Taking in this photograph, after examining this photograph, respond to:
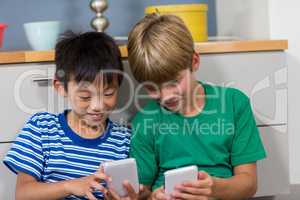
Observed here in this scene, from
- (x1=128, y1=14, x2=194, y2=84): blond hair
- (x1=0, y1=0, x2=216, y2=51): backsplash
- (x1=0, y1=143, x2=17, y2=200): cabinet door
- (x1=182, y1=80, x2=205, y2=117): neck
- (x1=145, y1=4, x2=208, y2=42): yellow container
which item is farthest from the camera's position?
(x1=0, y1=0, x2=216, y2=51): backsplash

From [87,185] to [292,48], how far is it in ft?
2.40

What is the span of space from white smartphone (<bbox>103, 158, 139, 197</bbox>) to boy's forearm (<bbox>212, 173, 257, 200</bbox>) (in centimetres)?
17

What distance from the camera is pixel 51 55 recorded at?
4.31ft

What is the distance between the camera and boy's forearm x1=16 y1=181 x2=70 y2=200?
3.81 feet

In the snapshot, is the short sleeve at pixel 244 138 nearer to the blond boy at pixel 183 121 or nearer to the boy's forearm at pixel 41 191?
the blond boy at pixel 183 121

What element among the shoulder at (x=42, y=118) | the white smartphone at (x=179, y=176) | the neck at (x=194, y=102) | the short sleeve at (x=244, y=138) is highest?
the neck at (x=194, y=102)

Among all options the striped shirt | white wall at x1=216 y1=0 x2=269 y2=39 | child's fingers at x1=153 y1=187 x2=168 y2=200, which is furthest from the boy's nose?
white wall at x1=216 y1=0 x2=269 y2=39

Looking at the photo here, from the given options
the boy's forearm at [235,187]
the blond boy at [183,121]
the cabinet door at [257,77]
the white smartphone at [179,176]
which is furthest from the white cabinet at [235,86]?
the white smartphone at [179,176]

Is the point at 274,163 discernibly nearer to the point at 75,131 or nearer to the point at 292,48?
the point at 292,48

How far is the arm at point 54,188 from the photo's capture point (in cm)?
111


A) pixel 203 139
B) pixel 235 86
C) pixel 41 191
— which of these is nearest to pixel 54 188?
pixel 41 191

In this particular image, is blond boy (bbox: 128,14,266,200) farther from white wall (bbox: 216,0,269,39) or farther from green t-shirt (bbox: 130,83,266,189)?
white wall (bbox: 216,0,269,39)

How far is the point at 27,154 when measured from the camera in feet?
4.01

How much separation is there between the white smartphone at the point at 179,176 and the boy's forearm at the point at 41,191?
0.25m
